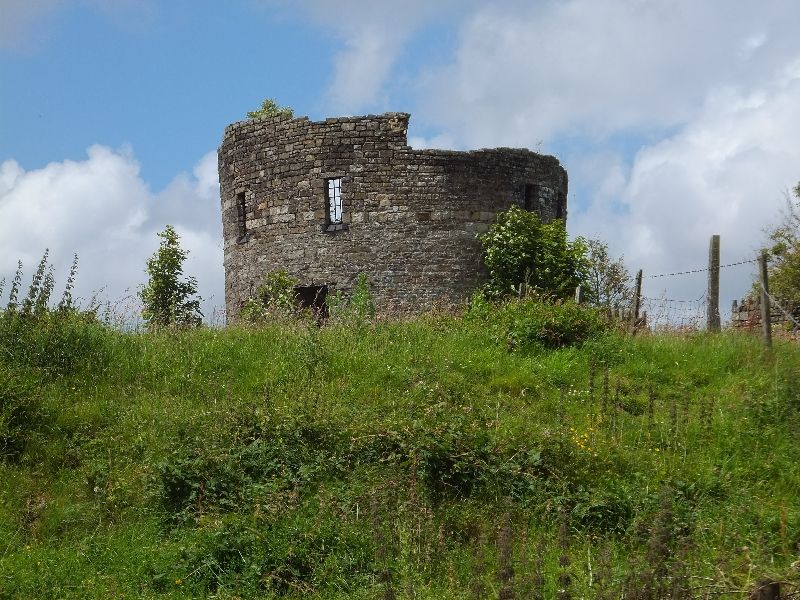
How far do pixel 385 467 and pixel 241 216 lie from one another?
12965 mm

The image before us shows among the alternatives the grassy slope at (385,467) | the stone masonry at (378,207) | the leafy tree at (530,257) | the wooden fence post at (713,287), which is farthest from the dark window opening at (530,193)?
the grassy slope at (385,467)

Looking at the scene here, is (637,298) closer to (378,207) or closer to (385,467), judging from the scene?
(378,207)

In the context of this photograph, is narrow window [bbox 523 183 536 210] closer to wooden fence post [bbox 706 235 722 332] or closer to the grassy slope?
wooden fence post [bbox 706 235 722 332]

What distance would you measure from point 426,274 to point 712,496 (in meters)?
11.0

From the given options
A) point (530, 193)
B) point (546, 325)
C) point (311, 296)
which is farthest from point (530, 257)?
point (546, 325)

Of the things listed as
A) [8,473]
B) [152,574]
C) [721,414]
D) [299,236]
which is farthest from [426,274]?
[152,574]

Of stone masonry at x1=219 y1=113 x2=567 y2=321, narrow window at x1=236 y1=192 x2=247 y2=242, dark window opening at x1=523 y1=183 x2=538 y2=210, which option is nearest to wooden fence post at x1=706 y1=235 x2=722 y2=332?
stone masonry at x1=219 y1=113 x2=567 y2=321

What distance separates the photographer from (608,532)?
326 inches

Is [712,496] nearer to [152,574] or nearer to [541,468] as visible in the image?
[541,468]

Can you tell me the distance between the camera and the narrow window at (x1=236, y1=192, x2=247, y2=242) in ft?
68.9

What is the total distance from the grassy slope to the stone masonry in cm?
630

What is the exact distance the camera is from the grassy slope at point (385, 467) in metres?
7.50

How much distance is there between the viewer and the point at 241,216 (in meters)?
21.1

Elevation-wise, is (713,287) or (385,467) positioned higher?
(713,287)
